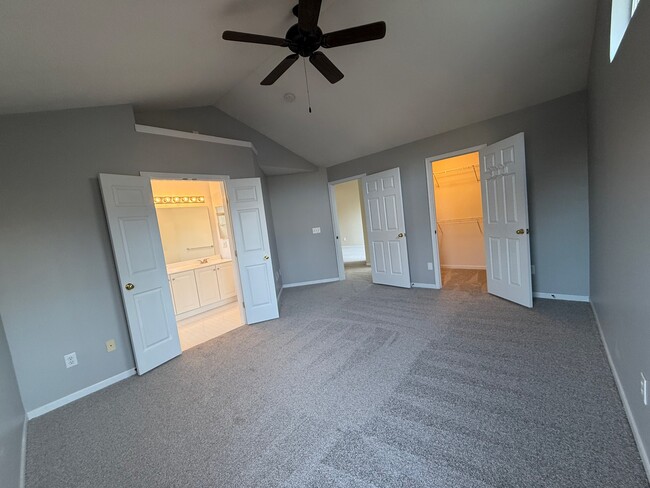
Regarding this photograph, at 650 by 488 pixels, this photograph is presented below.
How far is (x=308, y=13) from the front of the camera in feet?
5.47

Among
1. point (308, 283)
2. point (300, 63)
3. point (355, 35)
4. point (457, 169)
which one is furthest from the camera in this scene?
point (308, 283)

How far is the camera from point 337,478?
1.40 meters

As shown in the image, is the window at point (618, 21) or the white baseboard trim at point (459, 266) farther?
the white baseboard trim at point (459, 266)

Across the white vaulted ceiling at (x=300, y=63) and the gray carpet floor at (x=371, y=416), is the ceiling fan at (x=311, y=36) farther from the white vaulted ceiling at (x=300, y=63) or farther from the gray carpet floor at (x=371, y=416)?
the gray carpet floor at (x=371, y=416)

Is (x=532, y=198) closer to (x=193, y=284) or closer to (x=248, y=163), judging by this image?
(x=248, y=163)

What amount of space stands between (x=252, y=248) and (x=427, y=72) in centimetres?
298

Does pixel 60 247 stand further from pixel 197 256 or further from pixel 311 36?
pixel 311 36

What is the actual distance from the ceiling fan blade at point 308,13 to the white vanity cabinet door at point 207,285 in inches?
146

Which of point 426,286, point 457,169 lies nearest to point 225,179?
point 426,286

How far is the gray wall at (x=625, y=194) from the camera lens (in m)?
1.23

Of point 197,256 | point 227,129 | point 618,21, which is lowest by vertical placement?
point 197,256

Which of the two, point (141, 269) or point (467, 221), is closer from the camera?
point (141, 269)

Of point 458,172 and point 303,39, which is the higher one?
point 303,39

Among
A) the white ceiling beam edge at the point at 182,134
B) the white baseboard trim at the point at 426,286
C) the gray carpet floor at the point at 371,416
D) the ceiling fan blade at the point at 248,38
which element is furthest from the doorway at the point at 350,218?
the ceiling fan blade at the point at 248,38
